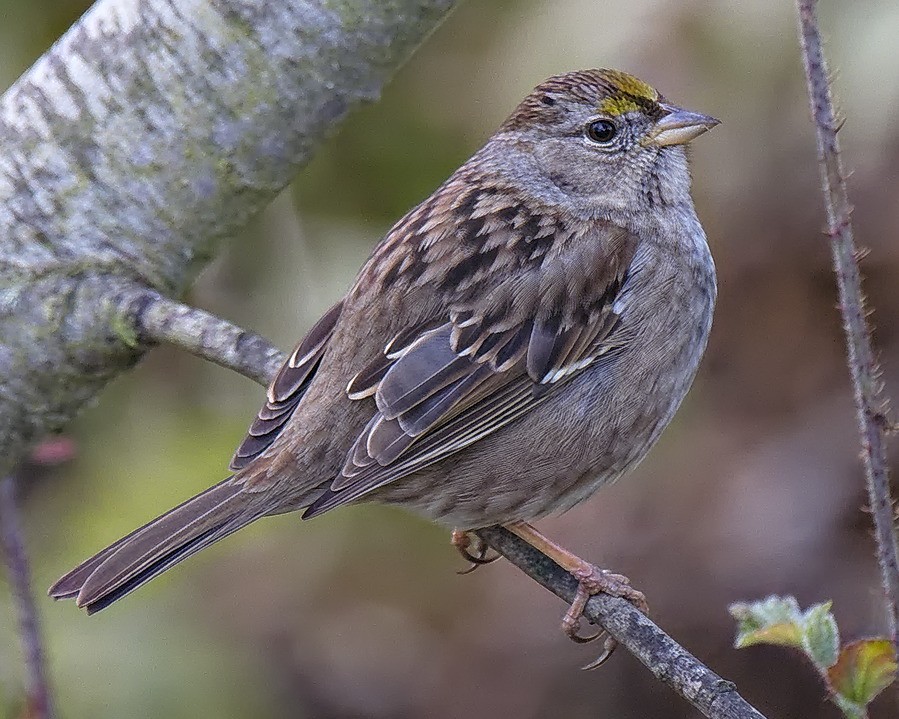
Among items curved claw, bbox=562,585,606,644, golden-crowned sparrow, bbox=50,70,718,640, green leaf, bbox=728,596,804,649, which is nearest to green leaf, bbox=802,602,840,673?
green leaf, bbox=728,596,804,649

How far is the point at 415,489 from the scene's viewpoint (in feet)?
9.48

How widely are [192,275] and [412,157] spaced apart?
57.2 inches

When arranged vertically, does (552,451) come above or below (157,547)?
below

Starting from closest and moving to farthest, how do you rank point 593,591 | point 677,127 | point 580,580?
point 593,591
point 580,580
point 677,127

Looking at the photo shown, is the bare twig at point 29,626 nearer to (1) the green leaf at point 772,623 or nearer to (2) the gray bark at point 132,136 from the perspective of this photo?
(2) the gray bark at point 132,136

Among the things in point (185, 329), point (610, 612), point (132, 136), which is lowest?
point (610, 612)

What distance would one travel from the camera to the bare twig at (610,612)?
6.63ft

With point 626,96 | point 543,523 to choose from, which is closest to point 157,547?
point 626,96

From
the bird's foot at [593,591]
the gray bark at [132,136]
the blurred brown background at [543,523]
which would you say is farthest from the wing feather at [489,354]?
the blurred brown background at [543,523]

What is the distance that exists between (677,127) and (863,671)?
5.76 ft

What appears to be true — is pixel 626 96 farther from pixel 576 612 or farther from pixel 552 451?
pixel 576 612

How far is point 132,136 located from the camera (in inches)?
106

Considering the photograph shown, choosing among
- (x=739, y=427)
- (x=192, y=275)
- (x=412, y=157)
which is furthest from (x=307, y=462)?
(x=739, y=427)

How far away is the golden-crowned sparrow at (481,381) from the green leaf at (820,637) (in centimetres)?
101
